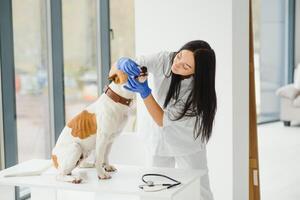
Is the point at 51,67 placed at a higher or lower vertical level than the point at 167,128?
higher

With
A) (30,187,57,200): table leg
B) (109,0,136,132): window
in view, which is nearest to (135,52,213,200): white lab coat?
(30,187,57,200): table leg

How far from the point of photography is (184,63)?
1951 millimetres

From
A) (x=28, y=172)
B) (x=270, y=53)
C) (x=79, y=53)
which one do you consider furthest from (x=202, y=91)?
(x=270, y=53)

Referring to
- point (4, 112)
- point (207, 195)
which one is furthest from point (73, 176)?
point (4, 112)

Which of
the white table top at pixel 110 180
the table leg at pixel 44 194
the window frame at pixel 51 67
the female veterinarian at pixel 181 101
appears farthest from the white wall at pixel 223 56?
the table leg at pixel 44 194

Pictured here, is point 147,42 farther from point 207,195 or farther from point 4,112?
point 207,195

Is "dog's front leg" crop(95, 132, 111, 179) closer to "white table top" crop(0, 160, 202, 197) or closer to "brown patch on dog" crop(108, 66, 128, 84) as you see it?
"white table top" crop(0, 160, 202, 197)

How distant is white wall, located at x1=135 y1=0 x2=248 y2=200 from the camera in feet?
8.95

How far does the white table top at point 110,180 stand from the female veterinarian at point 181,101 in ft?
0.68

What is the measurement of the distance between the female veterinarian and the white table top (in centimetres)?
21

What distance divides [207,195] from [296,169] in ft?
7.28

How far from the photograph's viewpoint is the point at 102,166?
6.10ft

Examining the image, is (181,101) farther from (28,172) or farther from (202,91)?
(28,172)

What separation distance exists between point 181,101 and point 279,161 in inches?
106
